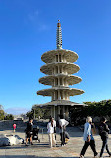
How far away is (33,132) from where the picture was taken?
11547 millimetres

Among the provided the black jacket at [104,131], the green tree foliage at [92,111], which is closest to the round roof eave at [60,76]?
the green tree foliage at [92,111]

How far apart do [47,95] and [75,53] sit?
12535 millimetres

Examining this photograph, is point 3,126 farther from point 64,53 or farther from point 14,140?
point 14,140

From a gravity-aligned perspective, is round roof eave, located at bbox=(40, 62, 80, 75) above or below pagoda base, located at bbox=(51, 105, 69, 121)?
above

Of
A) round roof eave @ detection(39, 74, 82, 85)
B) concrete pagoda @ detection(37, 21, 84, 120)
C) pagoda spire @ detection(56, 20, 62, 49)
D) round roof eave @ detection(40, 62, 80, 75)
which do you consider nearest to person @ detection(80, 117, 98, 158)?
concrete pagoda @ detection(37, 21, 84, 120)

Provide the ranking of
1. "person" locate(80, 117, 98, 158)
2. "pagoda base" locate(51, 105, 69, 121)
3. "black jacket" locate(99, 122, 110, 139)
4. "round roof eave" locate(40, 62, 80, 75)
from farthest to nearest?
"round roof eave" locate(40, 62, 80, 75) < "pagoda base" locate(51, 105, 69, 121) < "black jacket" locate(99, 122, 110, 139) < "person" locate(80, 117, 98, 158)

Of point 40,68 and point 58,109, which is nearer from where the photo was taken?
point 58,109

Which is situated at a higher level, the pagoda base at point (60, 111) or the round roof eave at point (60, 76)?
the round roof eave at point (60, 76)

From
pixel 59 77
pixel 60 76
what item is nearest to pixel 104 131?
pixel 60 76

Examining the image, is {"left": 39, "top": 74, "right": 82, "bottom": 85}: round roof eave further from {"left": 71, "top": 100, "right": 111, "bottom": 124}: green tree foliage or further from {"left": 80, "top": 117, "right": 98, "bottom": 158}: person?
{"left": 80, "top": 117, "right": 98, "bottom": 158}: person

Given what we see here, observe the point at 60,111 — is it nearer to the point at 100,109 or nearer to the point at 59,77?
the point at 59,77

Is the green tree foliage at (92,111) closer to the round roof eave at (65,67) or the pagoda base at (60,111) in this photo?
the pagoda base at (60,111)

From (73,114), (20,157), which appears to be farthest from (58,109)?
(20,157)

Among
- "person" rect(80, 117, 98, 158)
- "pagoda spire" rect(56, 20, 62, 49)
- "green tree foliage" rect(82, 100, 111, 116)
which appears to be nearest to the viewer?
"person" rect(80, 117, 98, 158)
